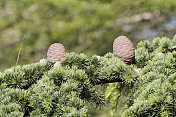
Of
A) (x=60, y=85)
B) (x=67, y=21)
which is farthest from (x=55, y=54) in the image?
(x=67, y=21)

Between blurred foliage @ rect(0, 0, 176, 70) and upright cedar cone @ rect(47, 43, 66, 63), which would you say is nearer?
upright cedar cone @ rect(47, 43, 66, 63)

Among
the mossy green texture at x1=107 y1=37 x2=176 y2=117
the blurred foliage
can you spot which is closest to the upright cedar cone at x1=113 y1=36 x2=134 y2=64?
the mossy green texture at x1=107 y1=37 x2=176 y2=117

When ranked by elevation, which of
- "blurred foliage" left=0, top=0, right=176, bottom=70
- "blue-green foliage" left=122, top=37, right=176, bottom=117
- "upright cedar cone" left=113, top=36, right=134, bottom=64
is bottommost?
"blue-green foliage" left=122, top=37, right=176, bottom=117

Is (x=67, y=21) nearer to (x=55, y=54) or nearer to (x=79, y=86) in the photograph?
(x=55, y=54)

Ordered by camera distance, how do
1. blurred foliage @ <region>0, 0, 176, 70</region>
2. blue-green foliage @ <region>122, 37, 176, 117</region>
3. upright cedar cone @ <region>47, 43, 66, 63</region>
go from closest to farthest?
blue-green foliage @ <region>122, 37, 176, 117</region> < upright cedar cone @ <region>47, 43, 66, 63</region> < blurred foliage @ <region>0, 0, 176, 70</region>

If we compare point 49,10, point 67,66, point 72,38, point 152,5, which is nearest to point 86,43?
point 72,38

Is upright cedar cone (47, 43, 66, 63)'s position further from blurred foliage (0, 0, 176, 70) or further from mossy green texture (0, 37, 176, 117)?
blurred foliage (0, 0, 176, 70)

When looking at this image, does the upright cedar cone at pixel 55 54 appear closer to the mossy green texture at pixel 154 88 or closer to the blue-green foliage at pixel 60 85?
the blue-green foliage at pixel 60 85

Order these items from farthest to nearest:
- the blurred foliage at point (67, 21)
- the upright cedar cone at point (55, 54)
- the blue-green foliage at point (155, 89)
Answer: the blurred foliage at point (67, 21)
the upright cedar cone at point (55, 54)
the blue-green foliage at point (155, 89)

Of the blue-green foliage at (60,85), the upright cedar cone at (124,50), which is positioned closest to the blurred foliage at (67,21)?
the upright cedar cone at (124,50)
